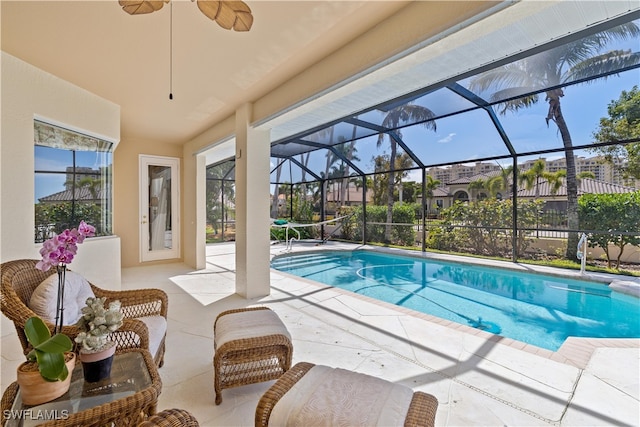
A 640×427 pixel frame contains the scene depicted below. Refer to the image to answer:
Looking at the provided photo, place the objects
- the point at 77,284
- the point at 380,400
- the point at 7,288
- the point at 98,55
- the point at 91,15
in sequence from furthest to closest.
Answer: the point at 98,55 < the point at 91,15 < the point at 77,284 < the point at 7,288 < the point at 380,400

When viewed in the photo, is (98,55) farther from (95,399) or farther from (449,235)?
(449,235)

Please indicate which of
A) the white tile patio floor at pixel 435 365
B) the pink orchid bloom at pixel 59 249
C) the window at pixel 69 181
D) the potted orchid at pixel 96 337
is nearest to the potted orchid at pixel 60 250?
the pink orchid bloom at pixel 59 249

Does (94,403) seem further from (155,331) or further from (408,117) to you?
(408,117)

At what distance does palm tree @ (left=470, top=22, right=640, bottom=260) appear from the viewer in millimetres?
3941

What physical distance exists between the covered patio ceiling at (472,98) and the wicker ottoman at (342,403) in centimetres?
219

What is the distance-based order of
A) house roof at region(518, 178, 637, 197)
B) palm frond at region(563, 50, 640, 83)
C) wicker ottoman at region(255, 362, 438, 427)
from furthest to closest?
house roof at region(518, 178, 637, 197)
palm frond at region(563, 50, 640, 83)
wicker ottoman at region(255, 362, 438, 427)

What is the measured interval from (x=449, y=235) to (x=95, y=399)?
27.0 feet

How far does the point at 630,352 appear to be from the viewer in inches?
100

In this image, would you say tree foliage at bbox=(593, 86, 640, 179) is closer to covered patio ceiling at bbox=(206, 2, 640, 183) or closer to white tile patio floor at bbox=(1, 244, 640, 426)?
covered patio ceiling at bbox=(206, 2, 640, 183)

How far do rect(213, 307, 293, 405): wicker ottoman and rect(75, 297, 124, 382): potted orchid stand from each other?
2.13 ft

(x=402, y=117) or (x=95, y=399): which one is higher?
(x=402, y=117)

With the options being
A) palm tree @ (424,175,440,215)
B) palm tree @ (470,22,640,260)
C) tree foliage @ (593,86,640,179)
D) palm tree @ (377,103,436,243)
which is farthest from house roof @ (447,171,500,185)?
tree foliage @ (593,86,640,179)

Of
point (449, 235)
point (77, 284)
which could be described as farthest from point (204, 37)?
point (449, 235)

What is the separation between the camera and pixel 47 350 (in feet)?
3.81
